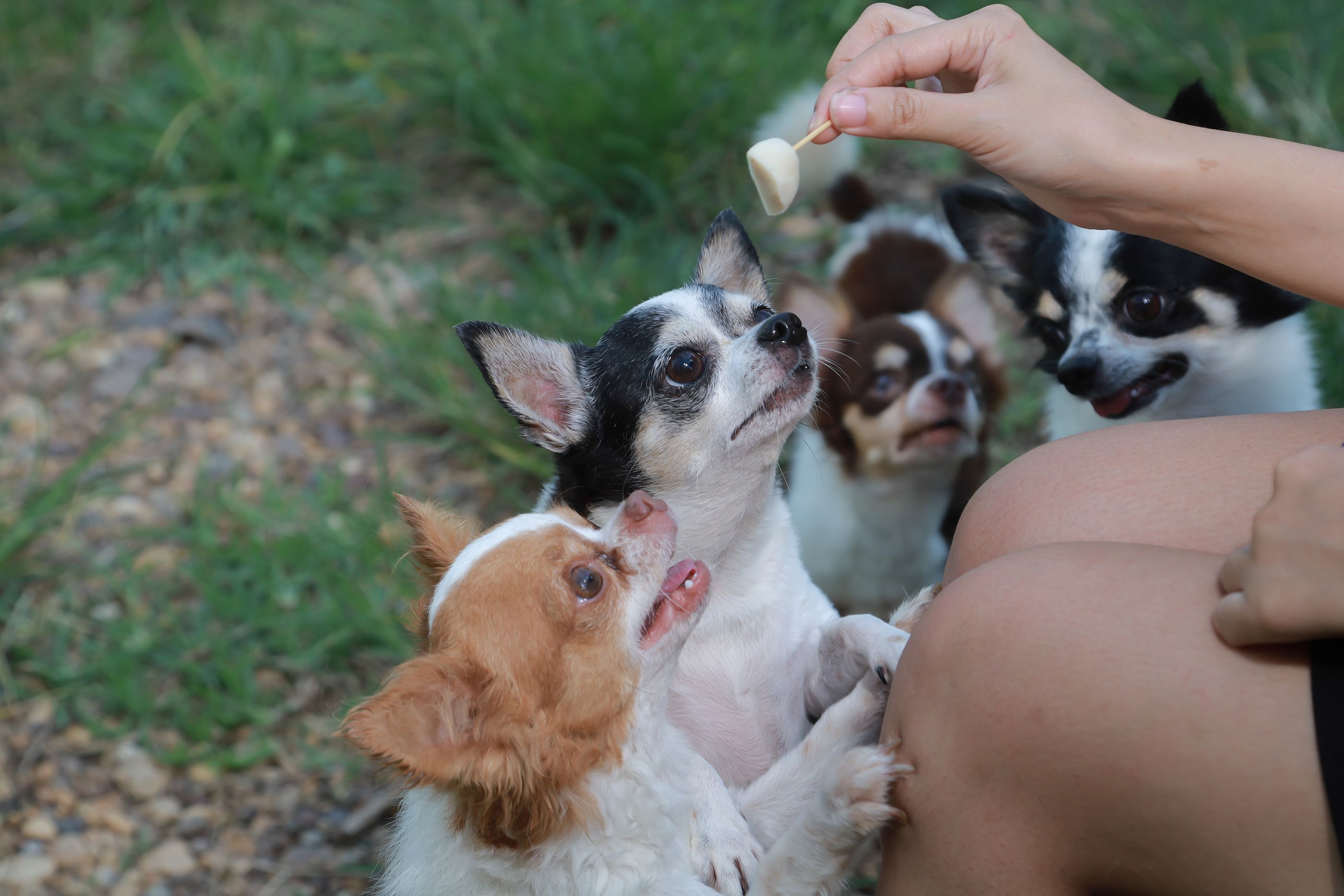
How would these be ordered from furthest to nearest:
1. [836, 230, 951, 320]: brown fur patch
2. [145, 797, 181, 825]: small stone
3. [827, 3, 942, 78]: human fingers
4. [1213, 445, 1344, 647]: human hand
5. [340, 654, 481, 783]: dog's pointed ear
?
[836, 230, 951, 320]: brown fur patch, [145, 797, 181, 825]: small stone, [827, 3, 942, 78]: human fingers, [340, 654, 481, 783]: dog's pointed ear, [1213, 445, 1344, 647]: human hand

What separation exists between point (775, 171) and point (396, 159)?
306 cm

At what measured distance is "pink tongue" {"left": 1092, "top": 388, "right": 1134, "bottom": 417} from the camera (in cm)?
235

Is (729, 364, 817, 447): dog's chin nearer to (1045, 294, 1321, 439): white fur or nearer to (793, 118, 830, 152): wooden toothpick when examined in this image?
(793, 118, 830, 152): wooden toothpick

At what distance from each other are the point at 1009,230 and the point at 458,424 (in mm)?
1707

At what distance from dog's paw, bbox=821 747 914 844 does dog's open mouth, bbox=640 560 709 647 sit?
0.35 meters

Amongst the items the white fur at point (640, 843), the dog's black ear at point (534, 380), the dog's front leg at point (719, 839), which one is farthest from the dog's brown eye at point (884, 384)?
the dog's front leg at point (719, 839)

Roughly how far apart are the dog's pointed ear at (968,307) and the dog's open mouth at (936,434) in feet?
1.30

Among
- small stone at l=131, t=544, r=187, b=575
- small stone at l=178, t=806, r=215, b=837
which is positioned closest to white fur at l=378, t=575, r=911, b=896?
small stone at l=178, t=806, r=215, b=837

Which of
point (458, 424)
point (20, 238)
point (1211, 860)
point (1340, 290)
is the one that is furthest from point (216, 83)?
point (1211, 860)

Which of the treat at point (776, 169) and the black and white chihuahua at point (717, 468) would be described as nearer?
the treat at point (776, 169)

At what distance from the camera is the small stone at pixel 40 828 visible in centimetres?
244

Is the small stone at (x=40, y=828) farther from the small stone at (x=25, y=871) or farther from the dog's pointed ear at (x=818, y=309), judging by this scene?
the dog's pointed ear at (x=818, y=309)

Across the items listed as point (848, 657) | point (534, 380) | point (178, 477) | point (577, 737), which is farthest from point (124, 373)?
point (848, 657)

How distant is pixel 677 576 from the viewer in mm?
1768
